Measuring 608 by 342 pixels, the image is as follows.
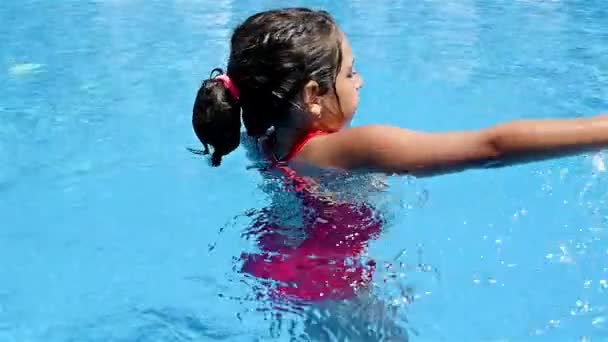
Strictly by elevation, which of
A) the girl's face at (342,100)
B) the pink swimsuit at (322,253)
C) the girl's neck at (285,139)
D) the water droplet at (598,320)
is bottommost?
the water droplet at (598,320)

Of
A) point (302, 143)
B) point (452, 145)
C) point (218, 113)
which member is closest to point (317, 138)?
point (302, 143)

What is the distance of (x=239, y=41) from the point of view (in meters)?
2.17

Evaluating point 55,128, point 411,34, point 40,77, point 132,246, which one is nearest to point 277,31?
point 132,246

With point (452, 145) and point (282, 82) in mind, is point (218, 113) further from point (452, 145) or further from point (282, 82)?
point (452, 145)

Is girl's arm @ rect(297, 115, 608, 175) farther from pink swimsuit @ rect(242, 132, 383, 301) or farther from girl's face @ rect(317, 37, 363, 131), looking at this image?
pink swimsuit @ rect(242, 132, 383, 301)

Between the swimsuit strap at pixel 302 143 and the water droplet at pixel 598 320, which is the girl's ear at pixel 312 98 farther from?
the water droplet at pixel 598 320

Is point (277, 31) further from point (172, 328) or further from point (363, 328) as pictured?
point (172, 328)

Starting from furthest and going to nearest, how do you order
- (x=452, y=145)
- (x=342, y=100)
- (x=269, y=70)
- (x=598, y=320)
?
(x=598, y=320) → (x=342, y=100) → (x=269, y=70) → (x=452, y=145)

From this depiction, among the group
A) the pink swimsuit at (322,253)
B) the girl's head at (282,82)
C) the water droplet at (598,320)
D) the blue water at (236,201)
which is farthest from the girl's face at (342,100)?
the water droplet at (598,320)

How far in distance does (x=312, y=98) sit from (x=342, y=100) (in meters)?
0.10

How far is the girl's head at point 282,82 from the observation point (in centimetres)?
213

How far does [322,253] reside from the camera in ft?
7.75

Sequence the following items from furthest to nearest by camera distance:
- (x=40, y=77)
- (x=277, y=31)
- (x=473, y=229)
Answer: (x=40, y=77)
(x=473, y=229)
(x=277, y=31)

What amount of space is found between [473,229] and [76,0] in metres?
5.57
